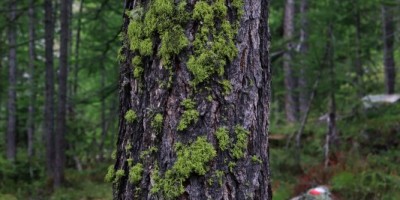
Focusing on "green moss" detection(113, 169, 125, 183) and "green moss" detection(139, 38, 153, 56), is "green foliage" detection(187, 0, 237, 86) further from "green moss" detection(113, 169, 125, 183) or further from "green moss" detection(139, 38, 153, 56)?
"green moss" detection(113, 169, 125, 183)

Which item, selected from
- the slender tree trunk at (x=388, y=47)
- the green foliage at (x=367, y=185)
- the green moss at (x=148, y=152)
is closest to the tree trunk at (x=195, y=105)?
the green moss at (x=148, y=152)

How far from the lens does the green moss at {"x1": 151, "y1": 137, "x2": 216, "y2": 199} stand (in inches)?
75.0

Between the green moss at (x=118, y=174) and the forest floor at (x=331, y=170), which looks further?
the forest floor at (x=331, y=170)

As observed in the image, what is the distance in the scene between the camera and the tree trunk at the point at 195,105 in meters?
1.93

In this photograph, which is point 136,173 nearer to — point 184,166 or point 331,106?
point 184,166

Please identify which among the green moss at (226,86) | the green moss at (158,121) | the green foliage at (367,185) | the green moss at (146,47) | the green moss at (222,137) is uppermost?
the green moss at (146,47)

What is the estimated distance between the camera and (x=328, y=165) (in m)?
8.29

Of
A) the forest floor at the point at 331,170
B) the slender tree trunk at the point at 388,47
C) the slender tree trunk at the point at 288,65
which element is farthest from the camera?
the slender tree trunk at the point at 388,47

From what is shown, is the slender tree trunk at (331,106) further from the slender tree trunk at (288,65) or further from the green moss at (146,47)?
the green moss at (146,47)

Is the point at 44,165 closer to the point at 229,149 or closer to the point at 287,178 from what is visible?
the point at 287,178

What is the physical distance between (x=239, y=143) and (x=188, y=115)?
27 centimetres

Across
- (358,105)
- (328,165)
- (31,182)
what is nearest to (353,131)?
(358,105)

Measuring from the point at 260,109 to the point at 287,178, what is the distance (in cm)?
619

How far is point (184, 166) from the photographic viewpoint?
1910mm
